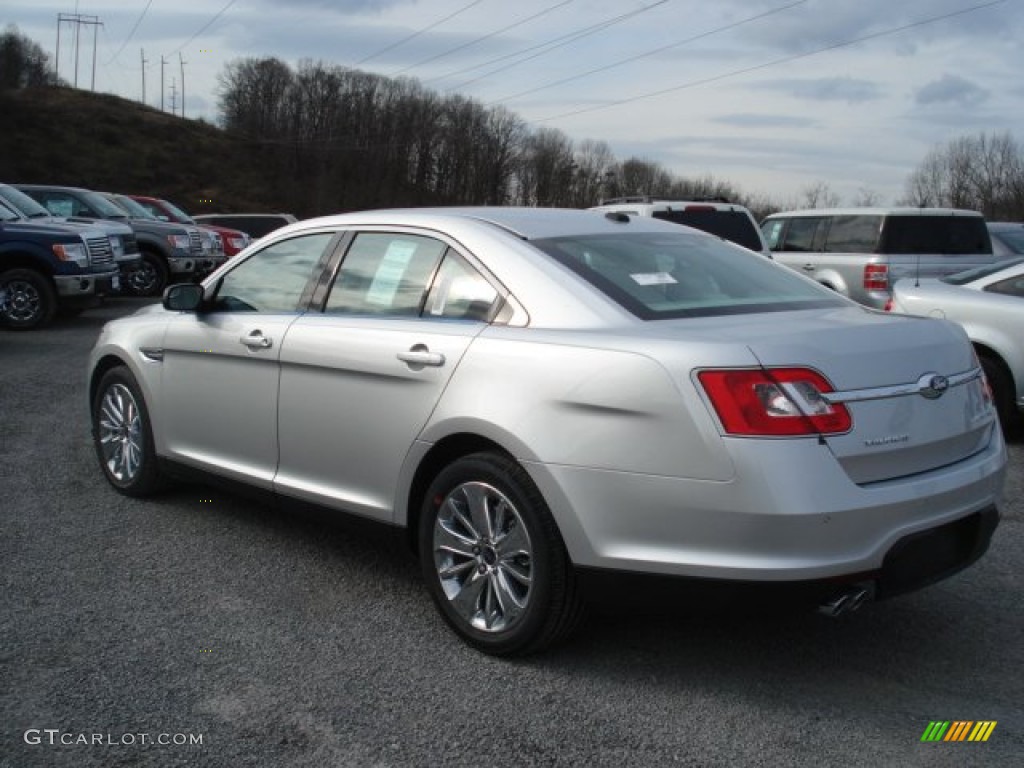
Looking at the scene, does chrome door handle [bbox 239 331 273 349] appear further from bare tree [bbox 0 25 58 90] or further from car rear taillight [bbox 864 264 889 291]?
bare tree [bbox 0 25 58 90]

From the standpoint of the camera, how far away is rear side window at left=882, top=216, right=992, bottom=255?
483 inches

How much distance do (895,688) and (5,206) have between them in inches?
558

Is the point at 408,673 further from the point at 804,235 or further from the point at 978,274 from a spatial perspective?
the point at 804,235

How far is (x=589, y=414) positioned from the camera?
3469mm

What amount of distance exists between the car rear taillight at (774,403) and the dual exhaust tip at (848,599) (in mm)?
502

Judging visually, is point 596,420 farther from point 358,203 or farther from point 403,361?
point 358,203

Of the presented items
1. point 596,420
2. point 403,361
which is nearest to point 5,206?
point 403,361

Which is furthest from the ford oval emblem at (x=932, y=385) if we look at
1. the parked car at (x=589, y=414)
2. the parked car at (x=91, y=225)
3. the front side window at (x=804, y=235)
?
the parked car at (x=91, y=225)

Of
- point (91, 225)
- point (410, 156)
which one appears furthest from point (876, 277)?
point (410, 156)

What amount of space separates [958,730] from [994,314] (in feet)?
17.3

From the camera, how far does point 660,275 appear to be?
4.09 meters

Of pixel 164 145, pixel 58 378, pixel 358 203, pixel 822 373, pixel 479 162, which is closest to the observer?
pixel 822 373

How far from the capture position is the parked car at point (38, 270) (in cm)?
1430

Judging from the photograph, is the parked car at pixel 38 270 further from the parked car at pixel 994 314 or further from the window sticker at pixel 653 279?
the window sticker at pixel 653 279
